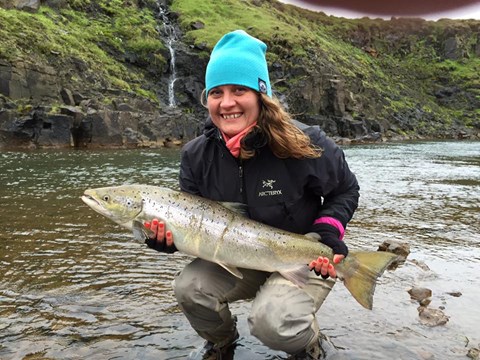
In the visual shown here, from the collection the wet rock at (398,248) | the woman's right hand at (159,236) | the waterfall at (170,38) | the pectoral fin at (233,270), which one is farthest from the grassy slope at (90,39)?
the pectoral fin at (233,270)

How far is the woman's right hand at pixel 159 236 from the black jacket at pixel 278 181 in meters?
0.61

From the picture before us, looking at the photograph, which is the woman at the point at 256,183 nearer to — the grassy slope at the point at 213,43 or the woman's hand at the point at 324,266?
the woman's hand at the point at 324,266

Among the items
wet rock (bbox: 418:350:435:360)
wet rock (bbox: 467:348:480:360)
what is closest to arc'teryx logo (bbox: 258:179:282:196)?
wet rock (bbox: 418:350:435:360)

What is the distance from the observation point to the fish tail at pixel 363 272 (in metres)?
3.68

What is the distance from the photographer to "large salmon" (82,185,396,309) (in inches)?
142

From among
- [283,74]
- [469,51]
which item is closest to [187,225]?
[283,74]

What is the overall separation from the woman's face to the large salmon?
0.68 metres

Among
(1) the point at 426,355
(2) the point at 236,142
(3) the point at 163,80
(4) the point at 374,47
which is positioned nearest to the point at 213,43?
(3) the point at 163,80

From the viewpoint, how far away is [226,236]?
3.62 meters

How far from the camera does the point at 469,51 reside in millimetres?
131000

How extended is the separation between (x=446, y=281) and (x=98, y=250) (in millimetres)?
5127

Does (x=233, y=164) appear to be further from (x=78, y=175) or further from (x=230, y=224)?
(x=78, y=175)

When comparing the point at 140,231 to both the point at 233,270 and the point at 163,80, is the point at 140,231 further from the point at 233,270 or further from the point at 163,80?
the point at 163,80

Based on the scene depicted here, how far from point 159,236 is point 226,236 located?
0.53 meters
